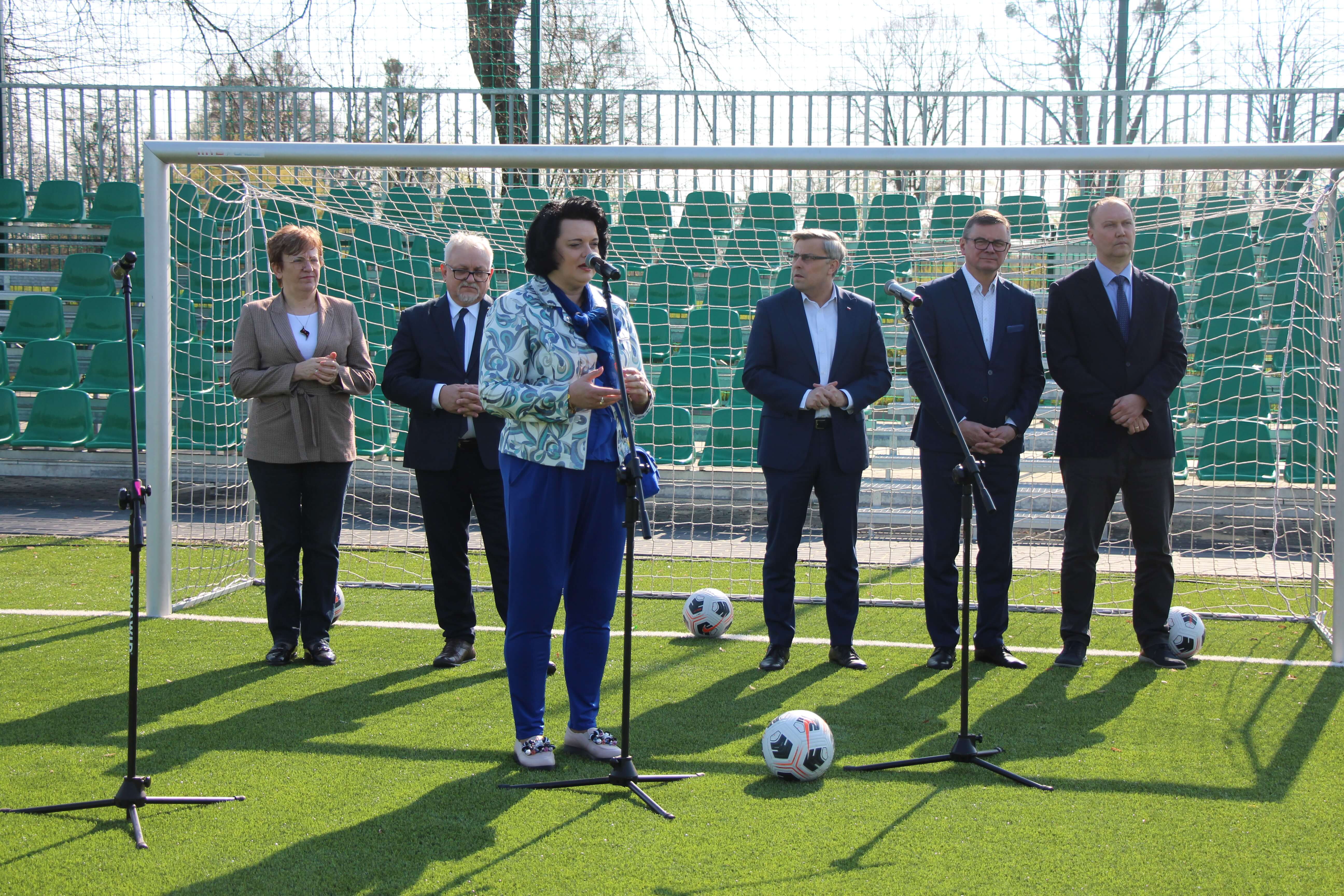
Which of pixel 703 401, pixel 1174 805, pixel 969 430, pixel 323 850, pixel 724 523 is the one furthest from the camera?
pixel 703 401

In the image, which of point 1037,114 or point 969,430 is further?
point 1037,114

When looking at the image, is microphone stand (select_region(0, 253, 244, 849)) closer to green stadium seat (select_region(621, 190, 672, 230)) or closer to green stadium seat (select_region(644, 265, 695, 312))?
green stadium seat (select_region(621, 190, 672, 230))

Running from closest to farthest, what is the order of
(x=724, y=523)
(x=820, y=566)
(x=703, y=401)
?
(x=820, y=566), (x=724, y=523), (x=703, y=401)

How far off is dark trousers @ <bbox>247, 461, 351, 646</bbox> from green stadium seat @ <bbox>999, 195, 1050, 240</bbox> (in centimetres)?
452

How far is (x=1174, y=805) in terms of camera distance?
3.10 m

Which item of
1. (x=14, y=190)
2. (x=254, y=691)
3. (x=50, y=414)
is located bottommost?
(x=254, y=691)

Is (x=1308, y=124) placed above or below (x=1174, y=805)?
above

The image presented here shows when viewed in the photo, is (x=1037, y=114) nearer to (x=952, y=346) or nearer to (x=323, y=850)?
(x=952, y=346)

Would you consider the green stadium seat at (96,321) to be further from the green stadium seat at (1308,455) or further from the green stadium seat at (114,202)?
the green stadium seat at (1308,455)

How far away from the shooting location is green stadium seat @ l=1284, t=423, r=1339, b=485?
219 inches

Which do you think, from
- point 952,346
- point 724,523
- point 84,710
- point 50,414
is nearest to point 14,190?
point 50,414

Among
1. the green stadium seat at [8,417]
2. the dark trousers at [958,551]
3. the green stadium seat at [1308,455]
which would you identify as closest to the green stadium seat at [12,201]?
the green stadium seat at [8,417]

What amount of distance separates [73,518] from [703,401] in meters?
5.09

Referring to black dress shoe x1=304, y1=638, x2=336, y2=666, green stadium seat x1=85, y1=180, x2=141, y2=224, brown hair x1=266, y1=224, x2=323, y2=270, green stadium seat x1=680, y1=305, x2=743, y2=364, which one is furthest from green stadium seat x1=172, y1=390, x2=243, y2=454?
green stadium seat x1=680, y1=305, x2=743, y2=364
